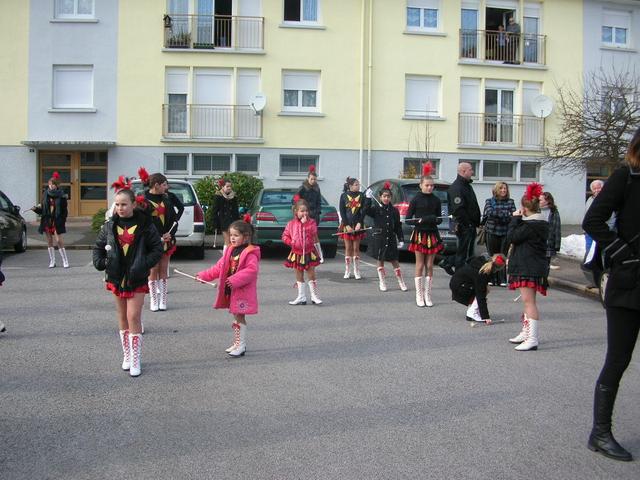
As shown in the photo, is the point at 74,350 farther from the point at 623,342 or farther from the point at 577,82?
the point at 577,82

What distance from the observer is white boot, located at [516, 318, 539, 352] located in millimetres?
7645

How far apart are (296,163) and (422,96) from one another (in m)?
5.21

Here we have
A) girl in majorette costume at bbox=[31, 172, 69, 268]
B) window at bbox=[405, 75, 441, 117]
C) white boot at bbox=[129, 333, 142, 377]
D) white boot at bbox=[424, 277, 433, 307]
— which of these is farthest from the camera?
window at bbox=[405, 75, 441, 117]

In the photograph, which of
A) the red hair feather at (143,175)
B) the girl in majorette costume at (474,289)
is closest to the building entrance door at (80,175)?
the red hair feather at (143,175)

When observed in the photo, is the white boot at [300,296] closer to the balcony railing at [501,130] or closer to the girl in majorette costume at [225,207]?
the girl in majorette costume at [225,207]

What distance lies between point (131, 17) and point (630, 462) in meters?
23.9

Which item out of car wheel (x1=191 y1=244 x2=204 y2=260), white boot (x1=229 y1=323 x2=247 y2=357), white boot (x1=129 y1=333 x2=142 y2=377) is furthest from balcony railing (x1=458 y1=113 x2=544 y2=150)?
white boot (x1=129 y1=333 x2=142 y2=377)

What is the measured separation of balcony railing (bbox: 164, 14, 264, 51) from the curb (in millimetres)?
15751

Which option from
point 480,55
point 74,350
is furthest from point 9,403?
point 480,55

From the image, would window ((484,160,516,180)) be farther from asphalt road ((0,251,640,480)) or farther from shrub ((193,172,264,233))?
asphalt road ((0,251,640,480))

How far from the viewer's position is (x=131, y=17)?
82.4ft

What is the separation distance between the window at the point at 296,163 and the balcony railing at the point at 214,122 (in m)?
1.24

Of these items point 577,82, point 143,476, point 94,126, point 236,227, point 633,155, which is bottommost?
point 143,476

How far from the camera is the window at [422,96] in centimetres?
2675
